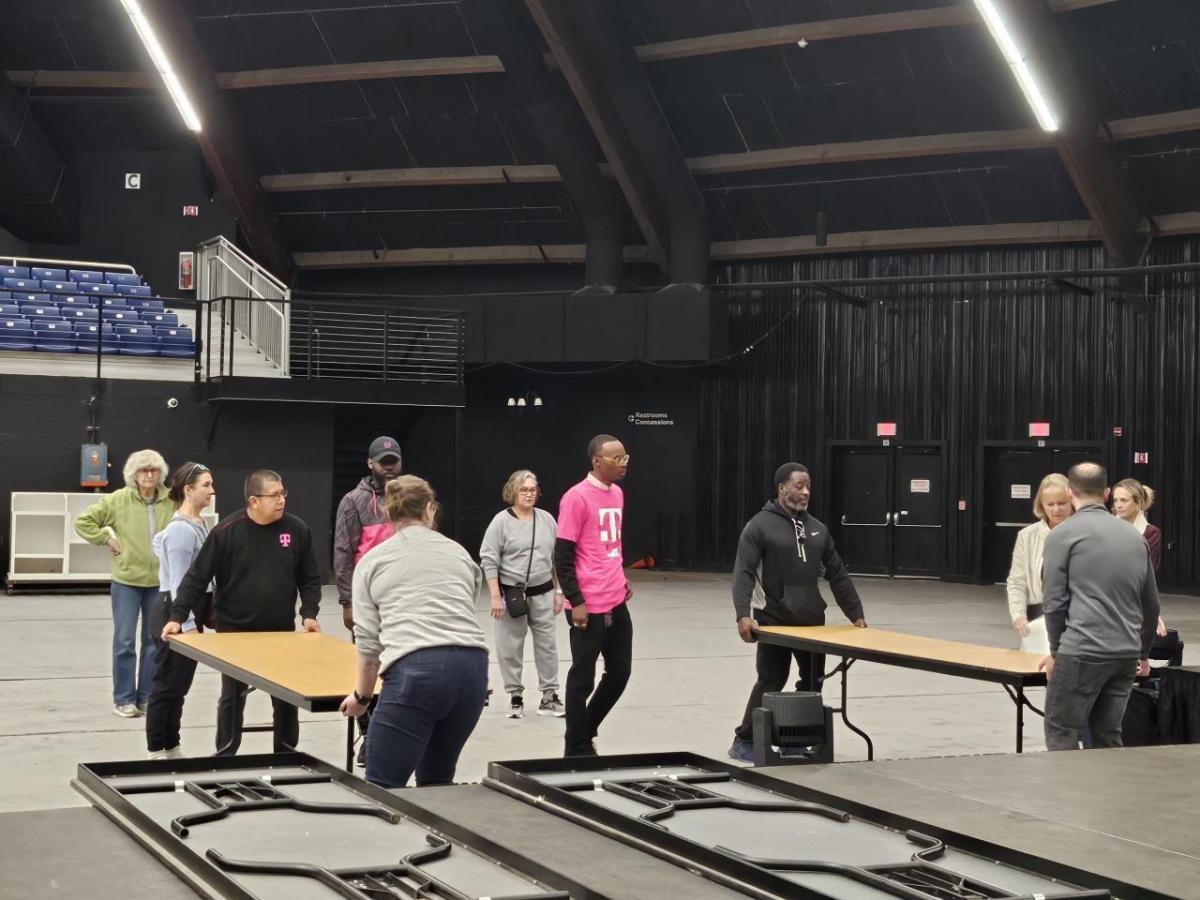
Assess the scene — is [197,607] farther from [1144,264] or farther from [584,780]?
[1144,264]

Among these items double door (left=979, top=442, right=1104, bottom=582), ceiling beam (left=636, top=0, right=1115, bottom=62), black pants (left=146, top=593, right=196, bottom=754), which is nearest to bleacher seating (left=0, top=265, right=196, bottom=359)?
ceiling beam (left=636, top=0, right=1115, bottom=62)

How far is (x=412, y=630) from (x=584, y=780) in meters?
1.98

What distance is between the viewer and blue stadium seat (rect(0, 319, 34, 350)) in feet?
64.3

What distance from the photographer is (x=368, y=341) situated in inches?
942

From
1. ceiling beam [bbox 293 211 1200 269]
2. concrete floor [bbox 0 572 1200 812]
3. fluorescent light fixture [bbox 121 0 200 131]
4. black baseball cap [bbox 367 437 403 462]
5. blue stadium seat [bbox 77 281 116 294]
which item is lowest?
concrete floor [bbox 0 572 1200 812]

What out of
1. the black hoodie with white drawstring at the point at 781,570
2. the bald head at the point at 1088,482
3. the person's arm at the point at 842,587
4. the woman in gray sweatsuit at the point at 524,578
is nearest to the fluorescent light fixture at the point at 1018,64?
the woman in gray sweatsuit at the point at 524,578

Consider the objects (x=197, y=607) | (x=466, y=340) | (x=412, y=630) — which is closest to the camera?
(x=412, y=630)

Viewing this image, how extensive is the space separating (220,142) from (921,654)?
18.2 m

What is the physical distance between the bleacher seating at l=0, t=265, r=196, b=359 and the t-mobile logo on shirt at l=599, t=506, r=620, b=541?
12626mm

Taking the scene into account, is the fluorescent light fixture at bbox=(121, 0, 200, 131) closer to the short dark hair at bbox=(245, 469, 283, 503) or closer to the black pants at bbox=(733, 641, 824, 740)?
the short dark hair at bbox=(245, 469, 283, 503)

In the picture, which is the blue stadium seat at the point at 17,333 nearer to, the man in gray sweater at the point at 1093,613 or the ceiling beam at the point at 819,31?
the ceiling beam at the point at 819,31

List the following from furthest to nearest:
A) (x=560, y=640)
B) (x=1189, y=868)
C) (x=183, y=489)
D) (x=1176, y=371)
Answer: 1. (x=1176, y=371)
2. (x=560, y=640)
3. (x=183, y=489)
4. (x=1189, y=868)

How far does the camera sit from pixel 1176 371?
67.2ft

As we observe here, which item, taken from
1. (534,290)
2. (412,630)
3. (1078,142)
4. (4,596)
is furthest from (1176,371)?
(412,630)
